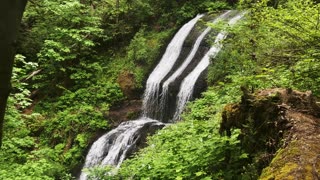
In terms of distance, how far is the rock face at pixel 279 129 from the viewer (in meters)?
2.68

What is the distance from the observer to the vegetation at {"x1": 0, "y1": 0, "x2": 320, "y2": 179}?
189 inches

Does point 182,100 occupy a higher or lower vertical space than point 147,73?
lower

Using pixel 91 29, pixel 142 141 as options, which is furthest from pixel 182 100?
pixel 91 29

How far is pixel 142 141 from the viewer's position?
10.6m

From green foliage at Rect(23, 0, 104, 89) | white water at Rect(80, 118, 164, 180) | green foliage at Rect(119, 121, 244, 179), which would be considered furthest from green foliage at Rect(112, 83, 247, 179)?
green foliage at Rect(23, 0, 104, 89)

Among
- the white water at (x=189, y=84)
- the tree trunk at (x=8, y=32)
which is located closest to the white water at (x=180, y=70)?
the white water at (x=189, y=84)

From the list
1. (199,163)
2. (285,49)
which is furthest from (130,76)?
(199,163)

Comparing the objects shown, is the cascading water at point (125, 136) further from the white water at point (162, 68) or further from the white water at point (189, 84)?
the white water at point (189, 84)

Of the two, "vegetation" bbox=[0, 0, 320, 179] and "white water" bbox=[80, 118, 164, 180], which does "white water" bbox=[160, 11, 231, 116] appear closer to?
"white water" bbox=[80, 118, 164, 180]

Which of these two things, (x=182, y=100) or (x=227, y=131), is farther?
(x=182, y=100)

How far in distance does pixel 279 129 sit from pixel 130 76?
34.7 feet

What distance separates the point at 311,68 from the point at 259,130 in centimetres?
159

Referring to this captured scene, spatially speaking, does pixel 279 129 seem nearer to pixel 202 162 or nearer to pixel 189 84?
pixel 202 162

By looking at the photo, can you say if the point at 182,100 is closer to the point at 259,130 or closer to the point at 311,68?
the point at 311,68
